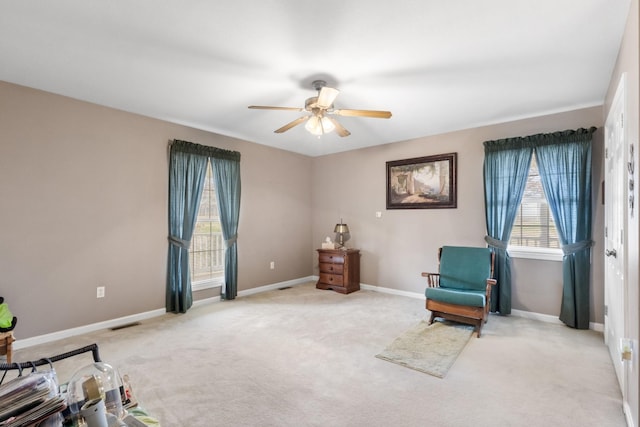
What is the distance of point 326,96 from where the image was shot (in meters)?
2.74

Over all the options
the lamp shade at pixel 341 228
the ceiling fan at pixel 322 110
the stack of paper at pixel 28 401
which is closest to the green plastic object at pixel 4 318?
the stack of paper at pixel 28 401

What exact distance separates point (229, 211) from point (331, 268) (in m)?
1.91

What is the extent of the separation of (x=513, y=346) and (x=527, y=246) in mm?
1477

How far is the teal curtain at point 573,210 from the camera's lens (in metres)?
3.43

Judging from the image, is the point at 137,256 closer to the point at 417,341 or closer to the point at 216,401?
the point at 216,401

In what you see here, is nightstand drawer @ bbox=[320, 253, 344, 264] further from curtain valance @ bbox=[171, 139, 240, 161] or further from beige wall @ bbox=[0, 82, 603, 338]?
curtain valance @ bbox=[171, 139, 240, 161]

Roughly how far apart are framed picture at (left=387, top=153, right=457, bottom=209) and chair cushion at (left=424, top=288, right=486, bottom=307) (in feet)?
4.87

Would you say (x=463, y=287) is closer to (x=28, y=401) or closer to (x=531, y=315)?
(x=531, y=315)

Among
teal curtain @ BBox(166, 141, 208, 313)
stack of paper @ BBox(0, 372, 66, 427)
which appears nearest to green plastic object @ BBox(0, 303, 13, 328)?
teal curtain @ BBox(166, 141, 208, 313)

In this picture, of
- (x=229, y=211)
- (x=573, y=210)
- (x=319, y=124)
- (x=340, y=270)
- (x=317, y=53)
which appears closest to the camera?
(x=317, y=53)

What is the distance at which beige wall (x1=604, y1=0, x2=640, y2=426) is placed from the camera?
1645 mm

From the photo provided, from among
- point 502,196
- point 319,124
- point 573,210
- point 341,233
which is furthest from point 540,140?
point 341,233

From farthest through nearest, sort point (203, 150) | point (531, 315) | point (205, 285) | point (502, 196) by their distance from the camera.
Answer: point (205, 285) → point (203, 150) → point (502, 196) → point (531, 315)

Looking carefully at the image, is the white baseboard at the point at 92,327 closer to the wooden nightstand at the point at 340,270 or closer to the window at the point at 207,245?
the window at the point at 207,245
